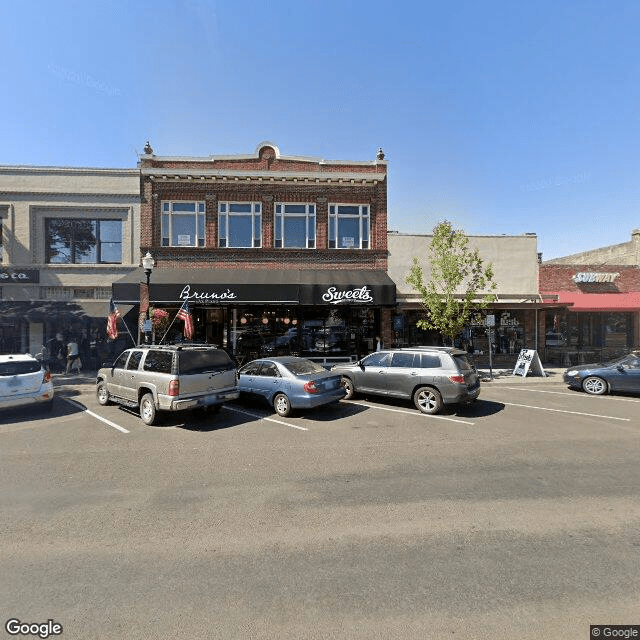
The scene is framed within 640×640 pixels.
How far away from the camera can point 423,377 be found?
9453 millimetres

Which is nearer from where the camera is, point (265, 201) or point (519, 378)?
point (519, 378)

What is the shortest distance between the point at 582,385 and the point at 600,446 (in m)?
6.59

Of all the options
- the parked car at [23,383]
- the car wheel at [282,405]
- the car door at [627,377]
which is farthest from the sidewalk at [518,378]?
the parked car at [23,383]

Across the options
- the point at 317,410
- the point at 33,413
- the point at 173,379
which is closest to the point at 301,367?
the point at 317,410

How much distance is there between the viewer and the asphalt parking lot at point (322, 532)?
9.34 feet

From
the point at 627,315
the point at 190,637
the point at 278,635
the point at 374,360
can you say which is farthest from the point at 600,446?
the point at 627,315

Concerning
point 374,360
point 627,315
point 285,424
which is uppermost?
point 627,315

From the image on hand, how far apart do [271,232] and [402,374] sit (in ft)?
35.2

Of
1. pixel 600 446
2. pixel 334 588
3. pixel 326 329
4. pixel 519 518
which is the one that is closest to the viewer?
pixel 334 588

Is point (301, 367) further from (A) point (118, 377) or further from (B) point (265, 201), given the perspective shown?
(B) point (265, 201)

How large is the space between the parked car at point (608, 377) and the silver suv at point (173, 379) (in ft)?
38.7

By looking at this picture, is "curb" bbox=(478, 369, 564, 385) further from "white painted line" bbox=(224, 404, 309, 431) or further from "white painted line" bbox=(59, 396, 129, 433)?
"white painted line" bbox=(59, 396, 129, 433)

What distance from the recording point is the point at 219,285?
15.3m

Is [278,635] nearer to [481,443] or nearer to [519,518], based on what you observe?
[519,518]
